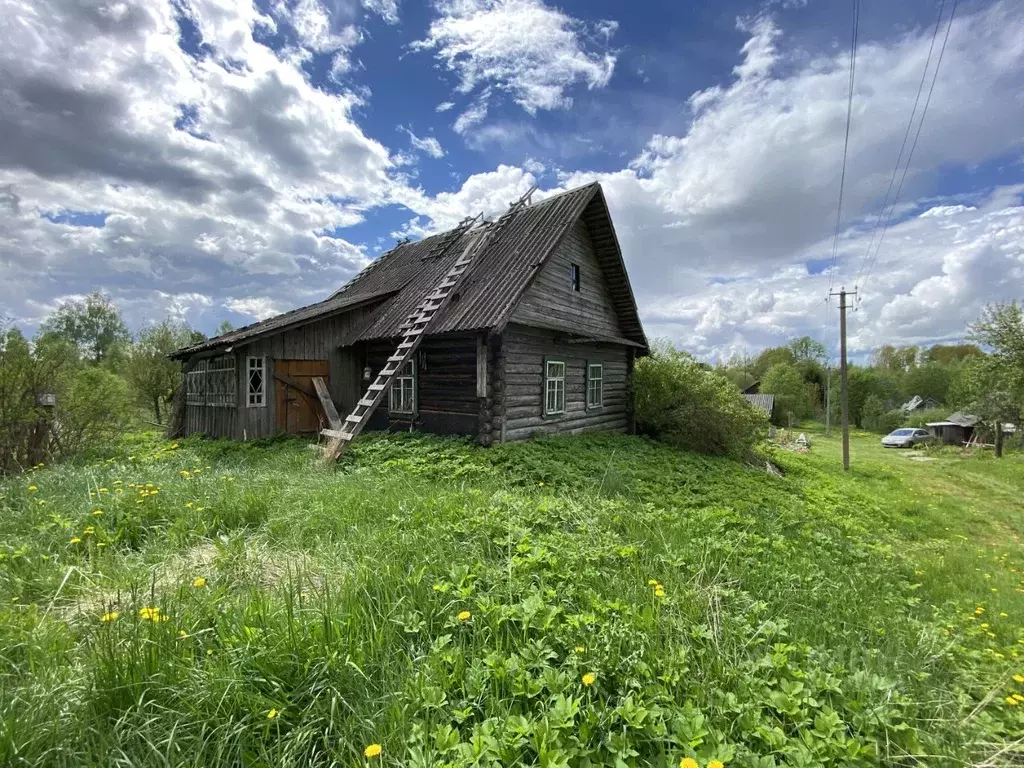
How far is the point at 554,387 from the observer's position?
12609mm

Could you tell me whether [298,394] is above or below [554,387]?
below

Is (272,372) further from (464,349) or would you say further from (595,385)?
(595,385)

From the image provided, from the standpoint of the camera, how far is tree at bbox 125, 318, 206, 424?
21.5 metres

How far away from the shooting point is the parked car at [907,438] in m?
39.2

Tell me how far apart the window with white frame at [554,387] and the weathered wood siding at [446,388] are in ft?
6.80

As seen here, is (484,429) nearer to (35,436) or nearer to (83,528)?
(83,528)

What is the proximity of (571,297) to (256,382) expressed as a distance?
902 cm

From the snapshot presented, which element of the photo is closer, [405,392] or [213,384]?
[405,392]

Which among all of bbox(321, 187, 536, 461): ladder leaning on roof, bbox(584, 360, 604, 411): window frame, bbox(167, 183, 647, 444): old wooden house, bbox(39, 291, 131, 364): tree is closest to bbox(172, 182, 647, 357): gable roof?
bbox(167, 183, 647, 444): old wooden house

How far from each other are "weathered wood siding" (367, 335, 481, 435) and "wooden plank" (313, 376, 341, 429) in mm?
1421

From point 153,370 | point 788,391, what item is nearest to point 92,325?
point 153,370

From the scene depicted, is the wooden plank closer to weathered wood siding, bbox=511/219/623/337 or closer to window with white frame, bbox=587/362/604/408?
weathered wood siding, bbox=511/219/623/337

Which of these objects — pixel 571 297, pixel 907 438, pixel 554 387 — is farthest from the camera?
pixel 907 438

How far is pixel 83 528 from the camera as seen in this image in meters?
4.29
